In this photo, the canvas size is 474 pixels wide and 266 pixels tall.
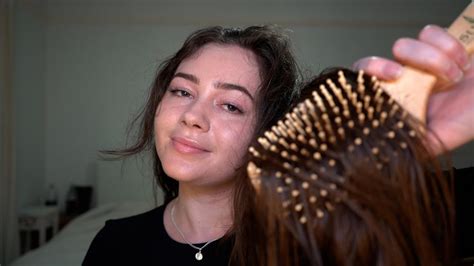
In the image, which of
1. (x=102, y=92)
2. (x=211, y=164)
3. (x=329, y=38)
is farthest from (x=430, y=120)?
(x=102, y=92)

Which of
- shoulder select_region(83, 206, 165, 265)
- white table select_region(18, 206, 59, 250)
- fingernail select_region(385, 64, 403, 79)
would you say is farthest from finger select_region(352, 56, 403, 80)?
white table select_region(18, 206, 59, 250)

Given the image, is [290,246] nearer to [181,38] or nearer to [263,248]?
[263,248]

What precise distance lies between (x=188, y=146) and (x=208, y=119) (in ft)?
0.20

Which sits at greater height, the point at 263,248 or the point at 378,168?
the point at 378,168

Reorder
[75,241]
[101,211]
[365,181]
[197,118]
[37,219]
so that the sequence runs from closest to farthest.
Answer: [365,181] → [197,118] → [75,241] → [101,211] → [37,219]

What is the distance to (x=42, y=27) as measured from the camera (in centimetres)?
329

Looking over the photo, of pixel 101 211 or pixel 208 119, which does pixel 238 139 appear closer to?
pixel 208 119

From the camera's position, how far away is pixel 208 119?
2.31 feet

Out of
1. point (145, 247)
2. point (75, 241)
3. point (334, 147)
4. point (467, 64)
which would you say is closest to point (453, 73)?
point (467, 64)

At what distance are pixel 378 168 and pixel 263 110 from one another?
36 centimetres

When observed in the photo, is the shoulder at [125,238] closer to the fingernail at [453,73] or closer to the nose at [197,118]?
the nose at [197,118]

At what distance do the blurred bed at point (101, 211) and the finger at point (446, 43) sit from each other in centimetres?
170

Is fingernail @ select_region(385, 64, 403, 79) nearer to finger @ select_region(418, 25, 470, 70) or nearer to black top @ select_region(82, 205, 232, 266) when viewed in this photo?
finger @ select_region(418, 25, 470, 70)

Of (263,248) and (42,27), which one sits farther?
(42,27)
